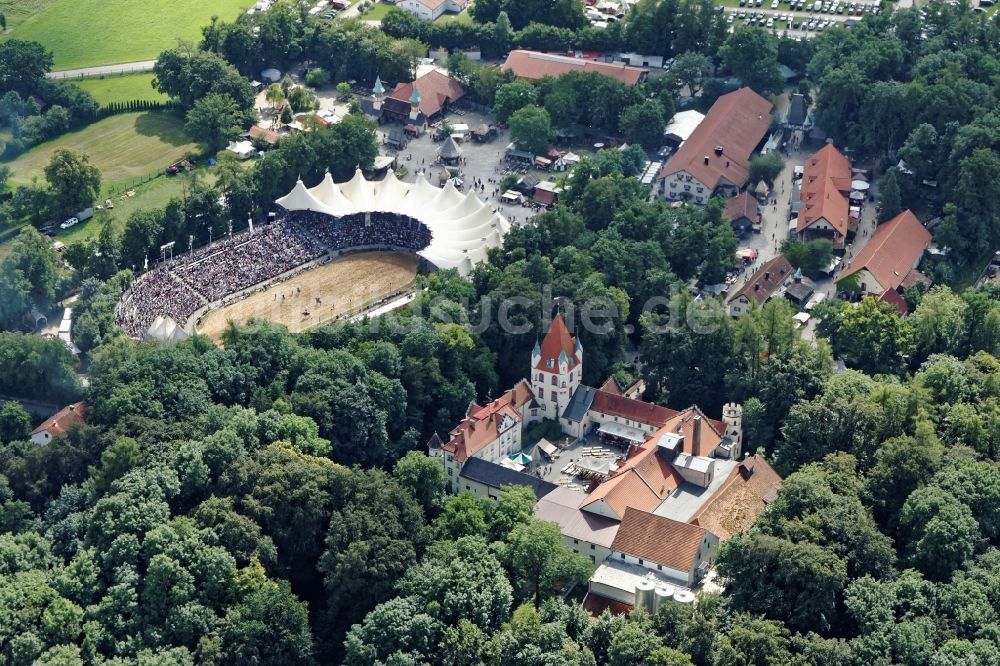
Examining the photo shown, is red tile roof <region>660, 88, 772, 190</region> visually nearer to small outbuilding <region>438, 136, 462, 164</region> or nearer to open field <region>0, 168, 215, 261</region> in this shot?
small outbuilding <region>438, 136, 462, 164</region>

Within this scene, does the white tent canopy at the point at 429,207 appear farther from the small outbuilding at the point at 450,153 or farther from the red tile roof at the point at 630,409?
the red tile roof at the point at 630,409

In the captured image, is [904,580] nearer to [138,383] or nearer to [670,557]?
[670,557]

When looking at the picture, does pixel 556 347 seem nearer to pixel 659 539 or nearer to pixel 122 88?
pixel 659 539

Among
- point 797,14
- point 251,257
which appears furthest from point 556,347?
point 797,14

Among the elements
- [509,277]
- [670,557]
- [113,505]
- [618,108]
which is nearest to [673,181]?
[618,108]

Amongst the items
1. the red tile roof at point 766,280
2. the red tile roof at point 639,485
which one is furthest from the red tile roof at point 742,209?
the red tile roof at point 639,485

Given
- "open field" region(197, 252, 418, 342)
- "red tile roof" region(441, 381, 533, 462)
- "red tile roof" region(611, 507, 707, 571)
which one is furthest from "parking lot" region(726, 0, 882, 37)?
"red tile roof" region(611, 507, 707, 571)
